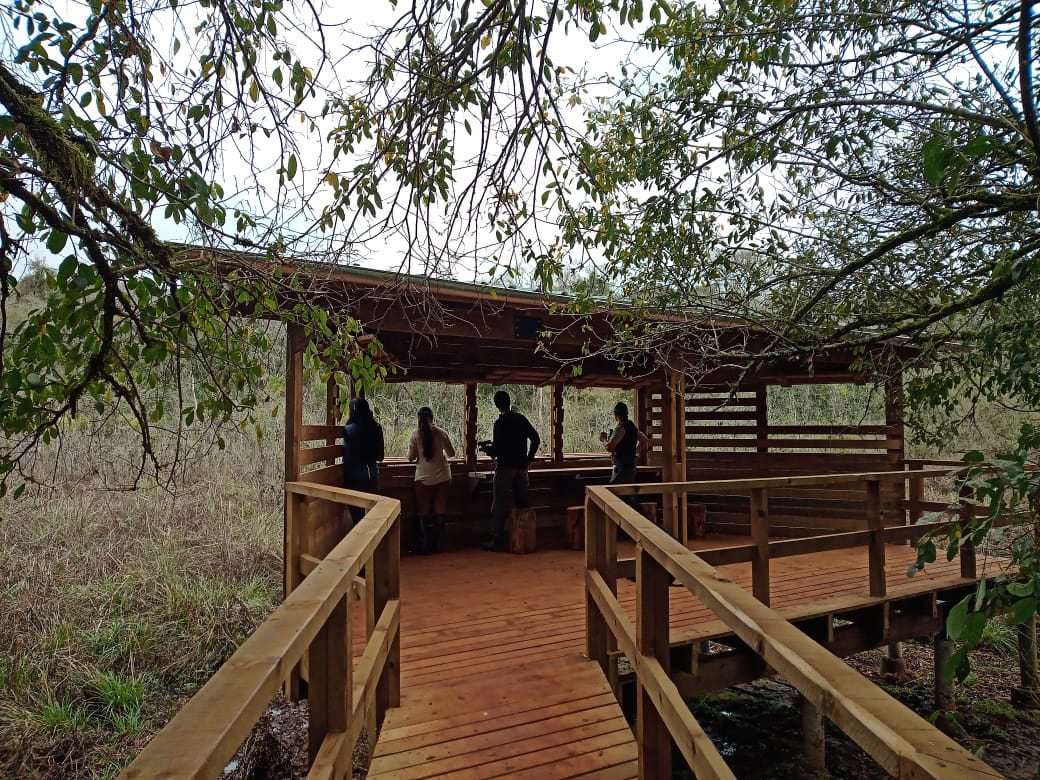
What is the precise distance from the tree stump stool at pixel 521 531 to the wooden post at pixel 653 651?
500cm

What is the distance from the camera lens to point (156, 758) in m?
0.79

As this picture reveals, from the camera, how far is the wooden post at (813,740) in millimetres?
5039

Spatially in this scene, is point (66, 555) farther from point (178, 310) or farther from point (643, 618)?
point (643, 618)

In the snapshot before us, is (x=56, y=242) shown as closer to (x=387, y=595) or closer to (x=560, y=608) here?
(x=387, y=595)

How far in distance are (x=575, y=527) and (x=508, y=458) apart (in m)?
1.36

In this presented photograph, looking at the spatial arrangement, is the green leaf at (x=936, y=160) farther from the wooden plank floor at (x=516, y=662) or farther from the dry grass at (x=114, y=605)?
the dry grass at (x=114, y=605)

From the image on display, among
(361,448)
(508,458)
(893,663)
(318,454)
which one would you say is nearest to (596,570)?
(318,454)

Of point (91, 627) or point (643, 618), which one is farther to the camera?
point (91, 627)

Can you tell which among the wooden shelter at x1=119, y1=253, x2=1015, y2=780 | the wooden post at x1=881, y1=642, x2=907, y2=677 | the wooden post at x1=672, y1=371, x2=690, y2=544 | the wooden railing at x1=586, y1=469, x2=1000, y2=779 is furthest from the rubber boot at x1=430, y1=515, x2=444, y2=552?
the wooden post at x1=881, y1=642, x2=907, y2=677

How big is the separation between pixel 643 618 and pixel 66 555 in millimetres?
→ 7469

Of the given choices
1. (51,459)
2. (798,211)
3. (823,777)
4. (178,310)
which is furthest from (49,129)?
(51,459)

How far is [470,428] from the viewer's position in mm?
9430

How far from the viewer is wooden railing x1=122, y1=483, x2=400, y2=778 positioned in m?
0.84

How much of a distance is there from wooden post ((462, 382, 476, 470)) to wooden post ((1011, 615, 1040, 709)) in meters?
6.58
